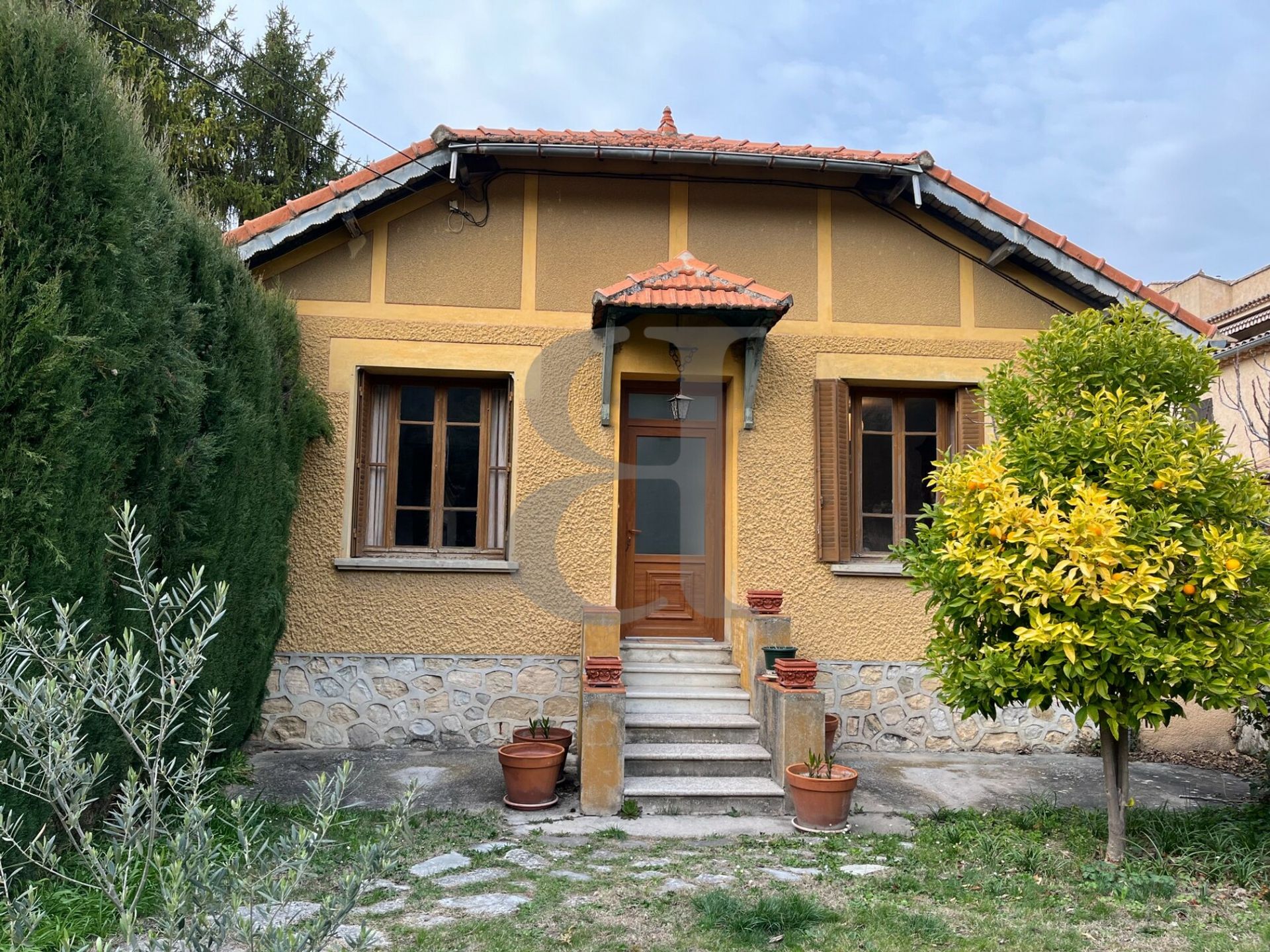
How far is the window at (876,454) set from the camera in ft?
24.9

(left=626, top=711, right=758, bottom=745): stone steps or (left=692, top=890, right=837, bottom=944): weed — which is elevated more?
(left=626, top=711, right=758, bottom=745): stone steps

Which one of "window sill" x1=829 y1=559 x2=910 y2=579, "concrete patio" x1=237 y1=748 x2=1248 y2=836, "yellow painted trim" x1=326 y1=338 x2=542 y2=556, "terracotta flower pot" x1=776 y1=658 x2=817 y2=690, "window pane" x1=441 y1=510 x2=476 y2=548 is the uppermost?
"yellow painted trim" x1=326 y1=338 x2=542 y2=556

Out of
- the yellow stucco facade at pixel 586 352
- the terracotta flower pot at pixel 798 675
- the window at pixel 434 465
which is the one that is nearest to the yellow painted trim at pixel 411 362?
the yellow stucco facade at pixel 586 352

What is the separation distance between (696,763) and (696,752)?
93mm

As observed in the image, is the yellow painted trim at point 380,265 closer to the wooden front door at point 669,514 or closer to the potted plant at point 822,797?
the wooden front door at point 669,514

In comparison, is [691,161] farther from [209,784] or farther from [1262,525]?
[209,784]

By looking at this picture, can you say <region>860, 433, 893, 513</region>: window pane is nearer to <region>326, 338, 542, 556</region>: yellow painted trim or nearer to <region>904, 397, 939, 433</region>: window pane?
<region>904, 397, 939, 433</region>: window pane

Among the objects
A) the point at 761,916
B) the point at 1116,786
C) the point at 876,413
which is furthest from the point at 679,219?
the point at 761,916

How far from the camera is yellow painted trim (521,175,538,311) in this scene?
24.9 feet

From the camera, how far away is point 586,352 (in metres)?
7.59

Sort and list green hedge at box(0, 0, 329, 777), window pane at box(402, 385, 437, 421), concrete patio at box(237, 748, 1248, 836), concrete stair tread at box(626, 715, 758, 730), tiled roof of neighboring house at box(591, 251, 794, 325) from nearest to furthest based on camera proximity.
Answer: green hedge at box(0, 0, 329, 777) → concrete patio at box(237, 748, 1248, 836) → concrete stair tread at box(626, 715, 758, 730) → tiled roof of neighboring house at box(591, 251, 794, 325) → window pane at box(402, 385, 437, 421)

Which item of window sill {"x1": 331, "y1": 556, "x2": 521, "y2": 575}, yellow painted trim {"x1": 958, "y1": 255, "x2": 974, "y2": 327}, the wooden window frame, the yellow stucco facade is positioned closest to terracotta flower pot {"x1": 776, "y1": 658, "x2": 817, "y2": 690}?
the yellow stucco facade

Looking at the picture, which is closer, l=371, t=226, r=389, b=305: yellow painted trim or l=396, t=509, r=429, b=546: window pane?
l=371, t=226, r=389, b=305: yellow painted trim

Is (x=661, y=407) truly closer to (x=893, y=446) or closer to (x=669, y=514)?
(x=669, y=514)
